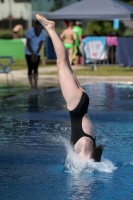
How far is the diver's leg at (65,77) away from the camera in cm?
746

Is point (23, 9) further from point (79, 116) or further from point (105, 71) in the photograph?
point (79, 116)

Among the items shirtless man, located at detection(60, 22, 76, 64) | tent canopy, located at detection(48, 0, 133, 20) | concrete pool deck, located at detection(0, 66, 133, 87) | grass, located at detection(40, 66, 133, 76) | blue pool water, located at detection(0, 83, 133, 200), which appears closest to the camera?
blue pool water, located at detection(0, 83, 133, 200)

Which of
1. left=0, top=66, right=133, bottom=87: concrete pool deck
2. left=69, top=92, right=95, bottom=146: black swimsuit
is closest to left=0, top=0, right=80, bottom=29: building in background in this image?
left=0, top=66, right=133, bottom=87: concrete pool deck

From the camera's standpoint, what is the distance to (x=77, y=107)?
24.5 feet

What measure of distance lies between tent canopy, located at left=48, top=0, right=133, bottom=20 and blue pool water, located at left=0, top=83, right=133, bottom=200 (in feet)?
36.6

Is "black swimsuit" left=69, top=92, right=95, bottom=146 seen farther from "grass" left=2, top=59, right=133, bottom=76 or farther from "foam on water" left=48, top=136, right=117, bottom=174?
"grass" left=2, top=59, right=133, bottom=76

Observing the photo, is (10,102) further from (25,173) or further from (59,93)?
(25,173)

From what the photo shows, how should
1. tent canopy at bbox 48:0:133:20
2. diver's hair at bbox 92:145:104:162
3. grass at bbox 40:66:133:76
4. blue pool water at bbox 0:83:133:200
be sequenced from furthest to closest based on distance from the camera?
tent canopy at bbox 48:0:133:20 < grass at bbox 40:66:133:76 < diver's hair at bbox 92:145:104:162 < blue pool water at bbox 0:83:133:200

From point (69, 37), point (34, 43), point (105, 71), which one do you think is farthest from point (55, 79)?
point (69, 37)

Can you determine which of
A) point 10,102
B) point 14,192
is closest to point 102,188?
point 14,192

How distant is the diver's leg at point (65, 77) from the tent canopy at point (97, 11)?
17.8 meters

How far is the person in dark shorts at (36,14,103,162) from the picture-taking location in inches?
293

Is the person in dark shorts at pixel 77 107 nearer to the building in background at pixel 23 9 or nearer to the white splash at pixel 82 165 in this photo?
the white splash at pixel 82 165

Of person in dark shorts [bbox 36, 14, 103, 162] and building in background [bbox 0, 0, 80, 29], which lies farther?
building in background [bbox 0, 0, 80, 29]
